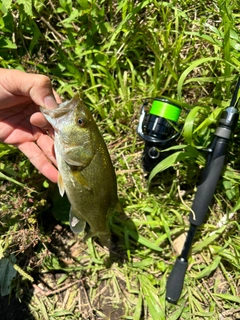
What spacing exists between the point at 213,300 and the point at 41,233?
171 cm

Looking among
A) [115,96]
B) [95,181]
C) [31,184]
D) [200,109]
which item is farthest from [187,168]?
[31,184]

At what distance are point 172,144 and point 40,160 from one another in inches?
47.2

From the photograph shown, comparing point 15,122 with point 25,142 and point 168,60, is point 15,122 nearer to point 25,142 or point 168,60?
point 25,142

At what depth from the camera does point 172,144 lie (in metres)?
3.26

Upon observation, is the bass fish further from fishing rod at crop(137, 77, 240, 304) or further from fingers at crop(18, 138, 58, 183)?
fishing rod at crop(137, 77, 240, 304)

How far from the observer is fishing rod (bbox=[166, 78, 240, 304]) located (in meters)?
2.82

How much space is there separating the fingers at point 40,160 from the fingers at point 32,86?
20.4 inches

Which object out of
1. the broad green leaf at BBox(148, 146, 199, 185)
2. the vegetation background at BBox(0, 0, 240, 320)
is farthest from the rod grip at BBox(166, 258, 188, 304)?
the broad green leaf at BBox(148, 146, 199, 185)

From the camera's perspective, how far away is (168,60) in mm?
3334

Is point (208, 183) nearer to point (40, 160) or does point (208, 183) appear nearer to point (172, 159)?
point (172, 159)

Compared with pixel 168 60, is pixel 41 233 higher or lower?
lower

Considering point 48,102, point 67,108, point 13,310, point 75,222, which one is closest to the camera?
point 67,108

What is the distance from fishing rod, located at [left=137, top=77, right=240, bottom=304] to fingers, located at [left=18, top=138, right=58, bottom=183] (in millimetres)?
835

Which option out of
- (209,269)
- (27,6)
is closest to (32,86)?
(27,6)
